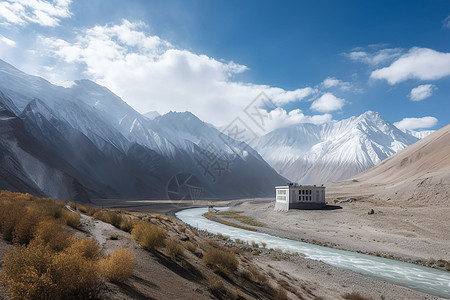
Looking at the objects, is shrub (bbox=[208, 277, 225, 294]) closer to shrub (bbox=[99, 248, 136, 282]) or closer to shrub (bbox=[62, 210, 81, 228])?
shrub (bbox=[99, 248, 136, 282])

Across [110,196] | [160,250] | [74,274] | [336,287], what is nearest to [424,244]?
[336,287]

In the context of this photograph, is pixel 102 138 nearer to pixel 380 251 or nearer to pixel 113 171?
pixel 113 171

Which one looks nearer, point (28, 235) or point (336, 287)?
point (28, 235)

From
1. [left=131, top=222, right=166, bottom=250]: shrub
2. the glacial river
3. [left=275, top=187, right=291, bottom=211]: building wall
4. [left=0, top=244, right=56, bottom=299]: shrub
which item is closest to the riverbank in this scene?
the glacial river

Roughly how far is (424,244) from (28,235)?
41676mm

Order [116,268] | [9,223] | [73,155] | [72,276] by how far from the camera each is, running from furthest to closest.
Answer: [73,155] → [9,223] → [116,268] → [72,276]

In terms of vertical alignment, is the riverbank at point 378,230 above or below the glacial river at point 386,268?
above

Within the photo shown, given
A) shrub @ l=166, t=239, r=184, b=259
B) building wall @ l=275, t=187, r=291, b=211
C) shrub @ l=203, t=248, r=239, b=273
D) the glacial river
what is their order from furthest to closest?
building wall @ l=275, t=187, r=291, b=211 < the glacial river < shrub @ l=203, t=248, r=239, b=273 < shrub @ l=166, t=239, r=184, b=259

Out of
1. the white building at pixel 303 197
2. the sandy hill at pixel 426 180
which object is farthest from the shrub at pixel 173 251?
the sandy hill at pixel 426 180

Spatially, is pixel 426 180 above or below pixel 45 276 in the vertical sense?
above

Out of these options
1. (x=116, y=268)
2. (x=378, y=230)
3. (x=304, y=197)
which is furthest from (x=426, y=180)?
(x=116, y=268)

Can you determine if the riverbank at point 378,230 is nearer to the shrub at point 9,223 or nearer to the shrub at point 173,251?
the shrub at point 173,251

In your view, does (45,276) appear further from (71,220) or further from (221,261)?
(71,220)

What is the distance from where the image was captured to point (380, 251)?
111 ft
